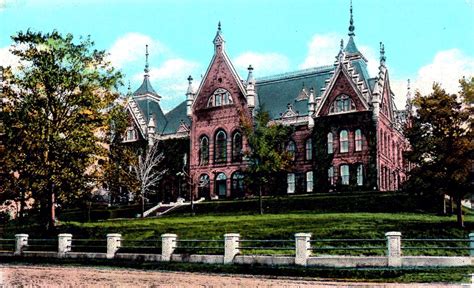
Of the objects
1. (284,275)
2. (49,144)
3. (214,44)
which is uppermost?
(214,44)

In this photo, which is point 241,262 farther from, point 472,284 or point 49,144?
point 49,144

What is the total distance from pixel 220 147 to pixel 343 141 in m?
10.4

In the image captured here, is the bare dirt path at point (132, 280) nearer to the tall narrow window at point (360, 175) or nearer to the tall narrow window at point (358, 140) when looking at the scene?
the tall narrow window at point (360, 175)

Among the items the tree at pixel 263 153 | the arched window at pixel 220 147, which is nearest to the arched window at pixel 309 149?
the tree at pixel 263 153

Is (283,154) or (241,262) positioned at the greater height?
(283,154)

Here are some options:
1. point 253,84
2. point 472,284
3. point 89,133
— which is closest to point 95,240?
point 89,133

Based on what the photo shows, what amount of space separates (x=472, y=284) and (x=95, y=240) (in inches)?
682

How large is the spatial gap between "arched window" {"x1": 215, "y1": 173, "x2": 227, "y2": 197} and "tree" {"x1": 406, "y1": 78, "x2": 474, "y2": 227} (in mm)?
24270

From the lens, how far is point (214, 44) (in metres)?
51.6

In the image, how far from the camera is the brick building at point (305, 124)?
4562cm

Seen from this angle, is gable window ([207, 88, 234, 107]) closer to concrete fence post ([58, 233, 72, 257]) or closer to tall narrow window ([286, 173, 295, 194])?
tall narrow window ([286, 173, 295, 194])

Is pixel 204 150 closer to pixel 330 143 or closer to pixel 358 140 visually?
pixel 330 143

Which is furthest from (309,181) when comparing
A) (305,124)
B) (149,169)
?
(149,169)

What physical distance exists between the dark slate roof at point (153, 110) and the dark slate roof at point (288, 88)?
9.66 m
